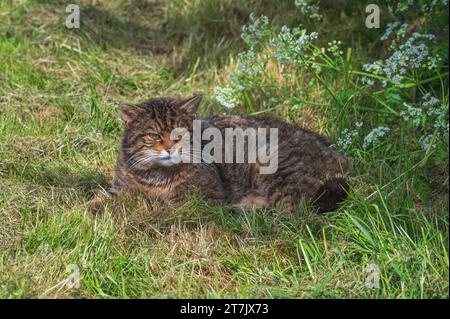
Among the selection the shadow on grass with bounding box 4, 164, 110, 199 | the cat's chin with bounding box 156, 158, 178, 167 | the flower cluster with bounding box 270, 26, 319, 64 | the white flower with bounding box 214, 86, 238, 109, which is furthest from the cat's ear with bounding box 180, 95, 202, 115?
the shadow on grass with bounding box 4, 164, 110, 199

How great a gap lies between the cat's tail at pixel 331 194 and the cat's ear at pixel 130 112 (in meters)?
1.19

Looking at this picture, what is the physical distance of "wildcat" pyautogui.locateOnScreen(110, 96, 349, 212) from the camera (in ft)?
15.0

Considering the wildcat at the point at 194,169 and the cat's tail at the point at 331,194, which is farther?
the wildcat at the point at 194,169

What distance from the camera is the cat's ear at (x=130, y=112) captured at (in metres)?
4.64

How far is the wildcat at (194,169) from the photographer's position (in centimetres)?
457

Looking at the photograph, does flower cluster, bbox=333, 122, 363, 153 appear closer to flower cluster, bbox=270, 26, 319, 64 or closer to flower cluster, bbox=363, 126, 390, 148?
flower cluster, bbox=363, 126, 390, 148

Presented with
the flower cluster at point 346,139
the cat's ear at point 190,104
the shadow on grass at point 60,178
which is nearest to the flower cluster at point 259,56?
the cat's ear at point 190,104

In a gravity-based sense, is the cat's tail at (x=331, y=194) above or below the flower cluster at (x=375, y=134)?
below

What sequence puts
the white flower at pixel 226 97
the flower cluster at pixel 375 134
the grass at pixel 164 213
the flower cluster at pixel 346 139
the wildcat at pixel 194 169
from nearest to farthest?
the grass at pixel 164 213 < the flower cluster at pixel 375 134 < the wildcat at pixel 194 169 < the flower cluster at pixel 346 139 < the white flower at pixel 226 97

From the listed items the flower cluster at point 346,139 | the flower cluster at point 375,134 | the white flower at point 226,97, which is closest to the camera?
the flower cluster at point 375,134

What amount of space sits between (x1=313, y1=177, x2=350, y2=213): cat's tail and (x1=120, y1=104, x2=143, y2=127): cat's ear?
1187 mm

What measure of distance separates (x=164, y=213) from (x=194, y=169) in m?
0.49

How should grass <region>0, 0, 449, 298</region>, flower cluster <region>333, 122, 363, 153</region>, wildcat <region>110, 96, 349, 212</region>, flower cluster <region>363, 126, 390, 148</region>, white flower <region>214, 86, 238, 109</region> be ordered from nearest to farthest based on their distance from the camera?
grass <region>0, 0, 449, 298</region> < flower cluster <region>363, 126, 390, 148</region> < wildcat <region>110, 96, 349, 212</region> < flower cluster <region>333, 122, 363, 153</region> < white flower <region>214, 86, 238, 109</region>

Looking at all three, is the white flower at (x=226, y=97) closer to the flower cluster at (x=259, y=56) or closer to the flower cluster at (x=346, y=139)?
the flower cluster at (x=259, y=56)
